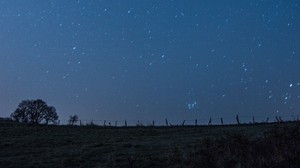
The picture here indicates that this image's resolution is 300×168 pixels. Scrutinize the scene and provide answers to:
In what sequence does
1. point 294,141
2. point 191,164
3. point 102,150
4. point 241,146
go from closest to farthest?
point 294,141
point 191,164
point 241,146
point 102,150

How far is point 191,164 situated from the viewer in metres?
19.7

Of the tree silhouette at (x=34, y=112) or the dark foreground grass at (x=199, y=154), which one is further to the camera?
the tree silhouette at (x=34, y=112)

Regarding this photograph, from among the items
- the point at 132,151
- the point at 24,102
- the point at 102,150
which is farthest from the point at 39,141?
the point at 24,102

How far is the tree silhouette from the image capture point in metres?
103

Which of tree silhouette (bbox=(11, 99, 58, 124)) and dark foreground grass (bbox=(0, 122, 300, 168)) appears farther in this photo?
tree silhouette (bbox=(11, 99, 58, 124))

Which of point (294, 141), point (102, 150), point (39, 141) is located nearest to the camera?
point (294, 141)

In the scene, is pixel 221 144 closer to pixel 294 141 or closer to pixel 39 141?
pixel 294 141

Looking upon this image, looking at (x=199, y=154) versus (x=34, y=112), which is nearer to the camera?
(x=199, y=154)

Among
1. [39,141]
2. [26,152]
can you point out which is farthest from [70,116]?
[26,152]

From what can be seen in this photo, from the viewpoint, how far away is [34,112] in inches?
4067

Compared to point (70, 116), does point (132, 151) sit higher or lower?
lower

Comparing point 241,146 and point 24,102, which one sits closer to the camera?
point 241,146

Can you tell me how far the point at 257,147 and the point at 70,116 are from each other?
94.9m

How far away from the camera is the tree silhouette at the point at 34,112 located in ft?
338
